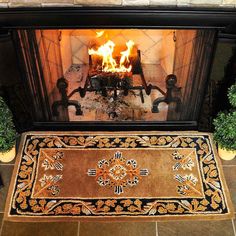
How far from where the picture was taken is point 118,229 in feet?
8.55

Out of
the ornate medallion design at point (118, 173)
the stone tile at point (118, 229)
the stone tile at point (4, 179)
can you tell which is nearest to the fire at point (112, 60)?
the ornate medallion design at point (118, 173)

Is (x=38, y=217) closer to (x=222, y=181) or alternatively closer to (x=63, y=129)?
(x=63, y=129)

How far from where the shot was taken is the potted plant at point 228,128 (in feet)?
8.66

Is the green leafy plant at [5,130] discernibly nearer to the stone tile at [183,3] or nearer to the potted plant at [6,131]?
the potted plant at [6,131]

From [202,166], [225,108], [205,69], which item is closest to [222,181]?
[202,166]

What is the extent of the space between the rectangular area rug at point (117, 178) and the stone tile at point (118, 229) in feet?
0.17

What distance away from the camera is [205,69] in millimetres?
2879

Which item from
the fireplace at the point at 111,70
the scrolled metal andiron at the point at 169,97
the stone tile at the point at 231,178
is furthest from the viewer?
the scrolled metal andiron at the point at 169,97

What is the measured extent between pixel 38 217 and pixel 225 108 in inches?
75.4

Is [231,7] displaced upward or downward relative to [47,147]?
upward

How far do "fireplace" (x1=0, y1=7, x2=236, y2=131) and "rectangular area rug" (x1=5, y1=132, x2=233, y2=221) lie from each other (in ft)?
0.55

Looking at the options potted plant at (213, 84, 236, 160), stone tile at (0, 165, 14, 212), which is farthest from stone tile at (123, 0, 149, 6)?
stone tile at (0, 165, 14, 212)

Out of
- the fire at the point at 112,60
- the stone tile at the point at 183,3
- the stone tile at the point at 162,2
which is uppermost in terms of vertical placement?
the fire at the point at 112,60

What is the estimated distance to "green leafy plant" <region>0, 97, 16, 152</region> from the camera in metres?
2.74
